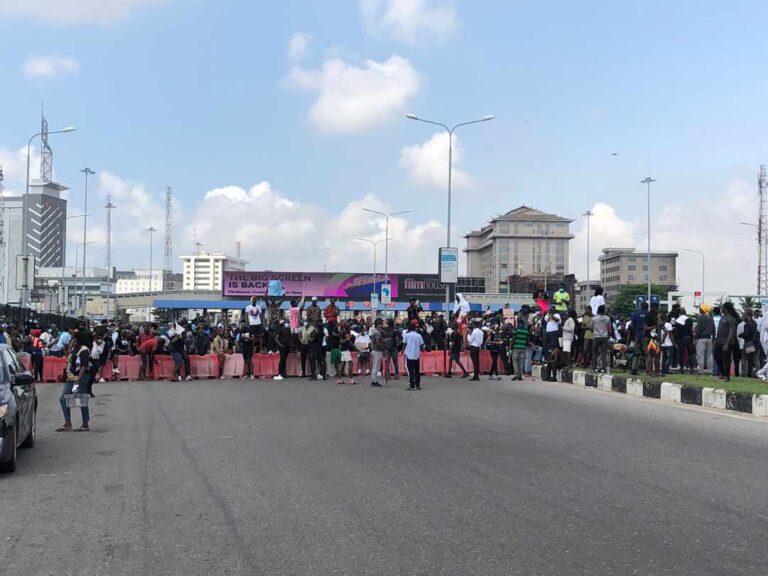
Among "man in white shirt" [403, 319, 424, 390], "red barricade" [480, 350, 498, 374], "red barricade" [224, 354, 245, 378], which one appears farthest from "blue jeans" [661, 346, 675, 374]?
"red barricade" [224, 354, 245, 378]

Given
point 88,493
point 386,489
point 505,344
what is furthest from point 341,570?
point 505,344

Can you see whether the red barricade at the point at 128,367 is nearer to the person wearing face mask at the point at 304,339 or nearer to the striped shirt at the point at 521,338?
the person wearing face mask at the point at 304,339

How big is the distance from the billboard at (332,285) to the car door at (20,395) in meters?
74.9

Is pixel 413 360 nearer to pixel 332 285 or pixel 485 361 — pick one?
pixel 485 361

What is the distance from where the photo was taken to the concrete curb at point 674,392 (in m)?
13.8

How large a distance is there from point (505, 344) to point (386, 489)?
53.9 feet

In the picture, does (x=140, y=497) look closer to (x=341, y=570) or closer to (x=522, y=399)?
(x=341, y=570)

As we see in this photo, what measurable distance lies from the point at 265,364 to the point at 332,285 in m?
62.1

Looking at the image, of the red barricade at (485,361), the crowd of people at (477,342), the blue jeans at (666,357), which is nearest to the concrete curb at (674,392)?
the crowd of people at (477,342)

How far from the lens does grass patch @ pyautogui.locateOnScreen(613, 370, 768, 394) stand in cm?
1459

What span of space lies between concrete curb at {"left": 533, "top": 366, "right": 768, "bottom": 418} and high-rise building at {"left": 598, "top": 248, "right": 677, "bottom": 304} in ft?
505

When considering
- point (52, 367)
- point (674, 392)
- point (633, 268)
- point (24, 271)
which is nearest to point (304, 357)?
point (52, 367)

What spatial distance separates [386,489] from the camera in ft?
→ 24.2

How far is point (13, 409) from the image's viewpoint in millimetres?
8477
